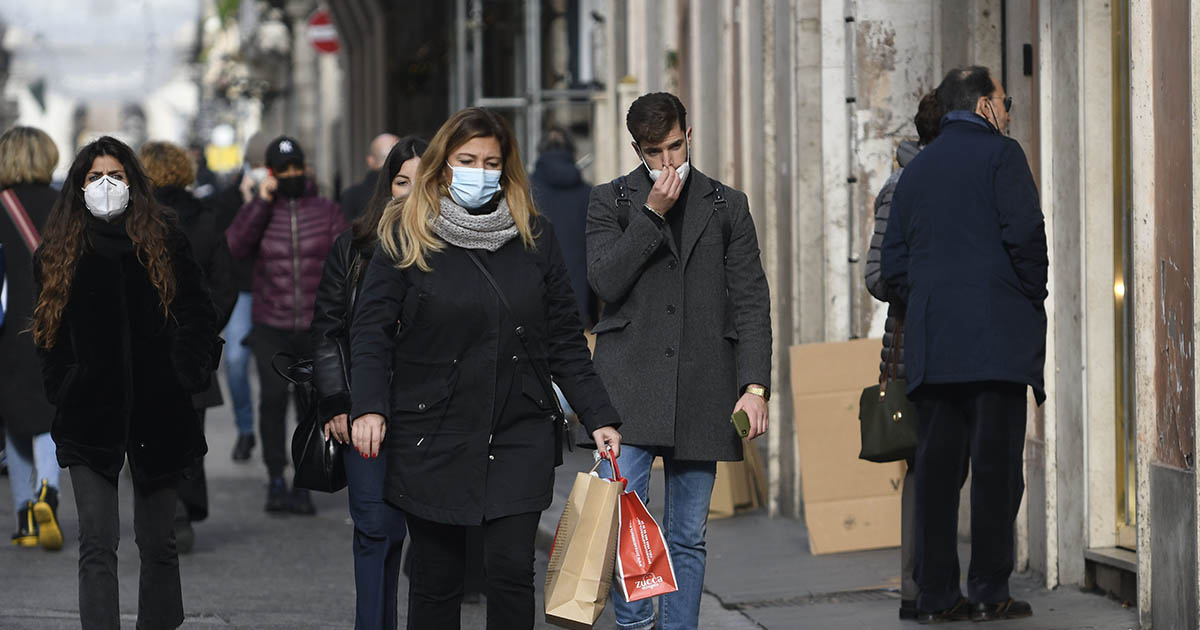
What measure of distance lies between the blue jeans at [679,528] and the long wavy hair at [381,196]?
3.22 ft

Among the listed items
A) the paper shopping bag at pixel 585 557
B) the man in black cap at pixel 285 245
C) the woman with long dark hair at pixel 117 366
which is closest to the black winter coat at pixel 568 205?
the man in black cap at pixel 285 245

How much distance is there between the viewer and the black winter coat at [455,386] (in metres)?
5.39

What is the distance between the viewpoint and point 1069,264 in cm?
762

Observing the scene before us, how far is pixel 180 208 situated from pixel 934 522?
4.32m

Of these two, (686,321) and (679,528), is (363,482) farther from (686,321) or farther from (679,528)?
(686,321)

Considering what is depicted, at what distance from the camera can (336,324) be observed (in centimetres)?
625

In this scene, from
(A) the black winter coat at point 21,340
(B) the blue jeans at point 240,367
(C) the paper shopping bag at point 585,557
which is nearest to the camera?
(C) the paper shopping bag at point 585,557

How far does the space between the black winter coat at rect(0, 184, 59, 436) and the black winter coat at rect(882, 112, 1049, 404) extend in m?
4.26

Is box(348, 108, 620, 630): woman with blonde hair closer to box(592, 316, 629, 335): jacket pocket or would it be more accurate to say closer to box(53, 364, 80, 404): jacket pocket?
box(592, 316, 629, 335): jacket pocket

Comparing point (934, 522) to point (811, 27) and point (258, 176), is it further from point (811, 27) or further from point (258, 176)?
point (258, 176)

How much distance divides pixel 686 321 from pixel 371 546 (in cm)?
116

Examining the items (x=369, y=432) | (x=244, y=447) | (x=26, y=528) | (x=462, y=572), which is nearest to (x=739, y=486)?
(x=26, y=528)

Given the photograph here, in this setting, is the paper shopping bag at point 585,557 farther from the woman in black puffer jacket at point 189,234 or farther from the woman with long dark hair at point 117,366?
the woman in black puffer jacket at point 189,234

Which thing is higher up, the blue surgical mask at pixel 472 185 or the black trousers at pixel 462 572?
the blue surgical mask at pixel 472 185
